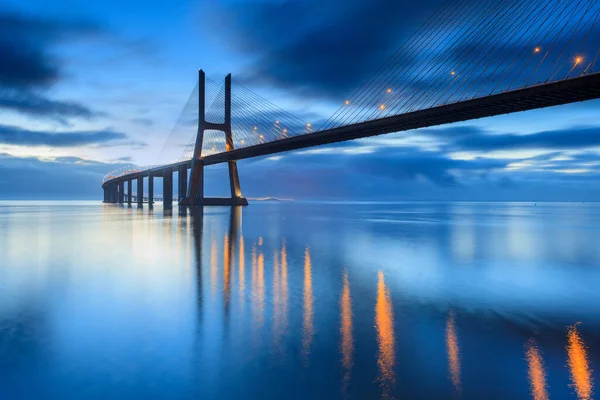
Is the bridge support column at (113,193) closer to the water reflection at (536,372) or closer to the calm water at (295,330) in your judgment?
the calm water at (295,330)

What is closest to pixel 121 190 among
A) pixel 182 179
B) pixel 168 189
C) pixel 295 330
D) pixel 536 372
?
pixel 168 189

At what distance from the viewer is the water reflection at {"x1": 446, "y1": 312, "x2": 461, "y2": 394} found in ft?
16.0

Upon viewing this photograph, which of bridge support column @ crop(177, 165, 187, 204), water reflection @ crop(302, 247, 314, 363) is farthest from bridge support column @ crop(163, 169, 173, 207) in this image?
water reflection @ crop(302, 247, 314, 363)

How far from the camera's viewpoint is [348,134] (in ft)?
146

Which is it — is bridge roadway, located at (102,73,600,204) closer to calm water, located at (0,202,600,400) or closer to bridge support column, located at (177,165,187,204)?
calm water, located at (0,202,600,400)

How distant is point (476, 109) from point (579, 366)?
1123 inches

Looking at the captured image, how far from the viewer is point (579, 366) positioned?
531 cm

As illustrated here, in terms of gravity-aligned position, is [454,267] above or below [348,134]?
below

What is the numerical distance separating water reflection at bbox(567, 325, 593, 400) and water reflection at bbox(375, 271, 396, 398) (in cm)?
204

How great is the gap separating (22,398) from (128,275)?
8061mm

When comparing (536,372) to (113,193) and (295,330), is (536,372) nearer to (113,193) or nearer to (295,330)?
(295,330)

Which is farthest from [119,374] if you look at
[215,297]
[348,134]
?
[348,134]

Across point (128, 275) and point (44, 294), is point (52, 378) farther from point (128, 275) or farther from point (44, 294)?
point (128, 275)

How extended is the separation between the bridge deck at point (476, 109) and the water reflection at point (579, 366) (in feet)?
76.5
